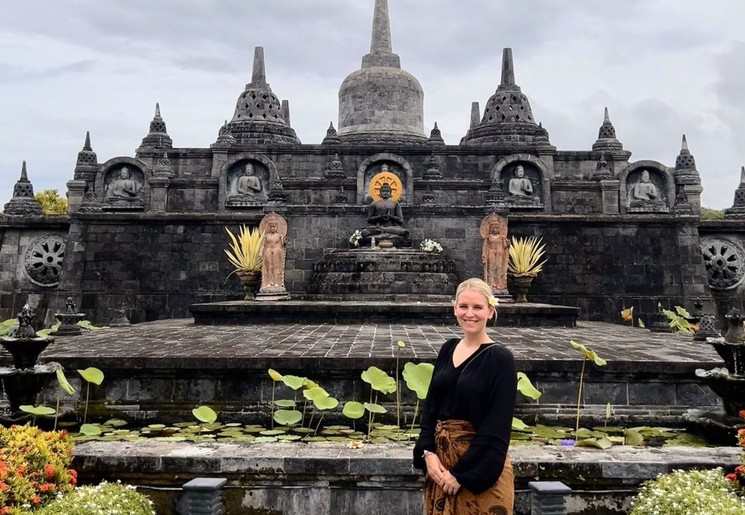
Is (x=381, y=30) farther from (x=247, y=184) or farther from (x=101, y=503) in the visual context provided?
(x=101, y=503)

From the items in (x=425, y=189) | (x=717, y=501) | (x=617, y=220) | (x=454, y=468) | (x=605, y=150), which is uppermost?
(x=605, y=150)

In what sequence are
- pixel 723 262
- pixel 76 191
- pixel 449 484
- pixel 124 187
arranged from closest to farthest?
A: pixel 449 484 → pixel 723 262 → pixel 124 187 → pixel 76 191

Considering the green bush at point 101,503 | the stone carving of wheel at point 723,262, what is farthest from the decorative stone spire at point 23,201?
the stone carving of wheel at point 723,262

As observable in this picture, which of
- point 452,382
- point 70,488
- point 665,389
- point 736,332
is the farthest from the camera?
point 665,389

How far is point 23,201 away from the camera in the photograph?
2208 centimetres

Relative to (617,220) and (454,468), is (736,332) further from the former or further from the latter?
(617,220)

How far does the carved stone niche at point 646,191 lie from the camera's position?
73.0 ft

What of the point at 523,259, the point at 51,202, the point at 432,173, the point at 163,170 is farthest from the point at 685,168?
the point at 51,202

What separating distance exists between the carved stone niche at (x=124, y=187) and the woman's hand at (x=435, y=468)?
2153 cm

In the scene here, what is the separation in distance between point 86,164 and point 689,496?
1000 inches

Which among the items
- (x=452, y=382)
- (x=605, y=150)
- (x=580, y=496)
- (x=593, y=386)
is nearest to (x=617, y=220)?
(x=605, y=150)

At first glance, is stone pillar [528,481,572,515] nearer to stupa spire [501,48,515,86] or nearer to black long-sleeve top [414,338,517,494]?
black long-sleeve top [414,338,517,494]

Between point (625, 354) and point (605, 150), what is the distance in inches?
767

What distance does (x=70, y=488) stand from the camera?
13.6 ft
